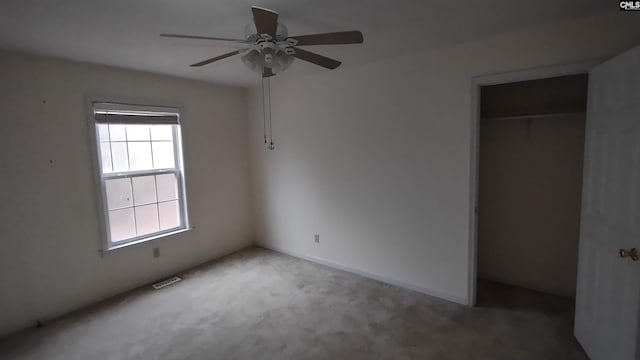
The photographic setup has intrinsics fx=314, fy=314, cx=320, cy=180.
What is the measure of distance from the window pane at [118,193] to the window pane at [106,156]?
129 millimetres

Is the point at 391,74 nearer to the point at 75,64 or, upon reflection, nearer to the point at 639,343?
the point at 639,343

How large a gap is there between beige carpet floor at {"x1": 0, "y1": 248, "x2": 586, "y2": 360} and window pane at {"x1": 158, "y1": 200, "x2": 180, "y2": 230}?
2.58 feet

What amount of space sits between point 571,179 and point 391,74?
2007 millimetres

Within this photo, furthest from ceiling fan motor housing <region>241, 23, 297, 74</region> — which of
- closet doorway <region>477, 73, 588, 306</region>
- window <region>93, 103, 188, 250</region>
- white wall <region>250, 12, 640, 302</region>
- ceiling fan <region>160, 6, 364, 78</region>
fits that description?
closet doorway <region>477, 73, 588, 306</region>

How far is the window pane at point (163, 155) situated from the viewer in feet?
12.3

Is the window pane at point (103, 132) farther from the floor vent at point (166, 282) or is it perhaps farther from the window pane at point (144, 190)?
the floor vent at point (166, 282)

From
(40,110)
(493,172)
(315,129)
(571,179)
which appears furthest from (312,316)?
(40,110)

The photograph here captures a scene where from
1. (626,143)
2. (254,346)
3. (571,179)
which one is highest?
(626,143)

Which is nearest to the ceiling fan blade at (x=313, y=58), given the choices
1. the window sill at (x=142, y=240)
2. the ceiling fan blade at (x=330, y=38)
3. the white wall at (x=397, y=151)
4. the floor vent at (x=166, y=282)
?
the ceiling fan blade at (x=330, y=38)

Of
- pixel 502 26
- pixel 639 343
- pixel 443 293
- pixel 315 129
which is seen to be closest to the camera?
pixel 639 343

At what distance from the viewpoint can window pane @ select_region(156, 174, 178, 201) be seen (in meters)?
3.83

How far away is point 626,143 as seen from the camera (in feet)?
6.05

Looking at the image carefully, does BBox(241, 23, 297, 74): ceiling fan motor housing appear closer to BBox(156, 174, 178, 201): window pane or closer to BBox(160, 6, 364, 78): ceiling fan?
BBox(160, 6, 364, 78): ceiling fan

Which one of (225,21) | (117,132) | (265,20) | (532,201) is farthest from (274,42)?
(532,201)
